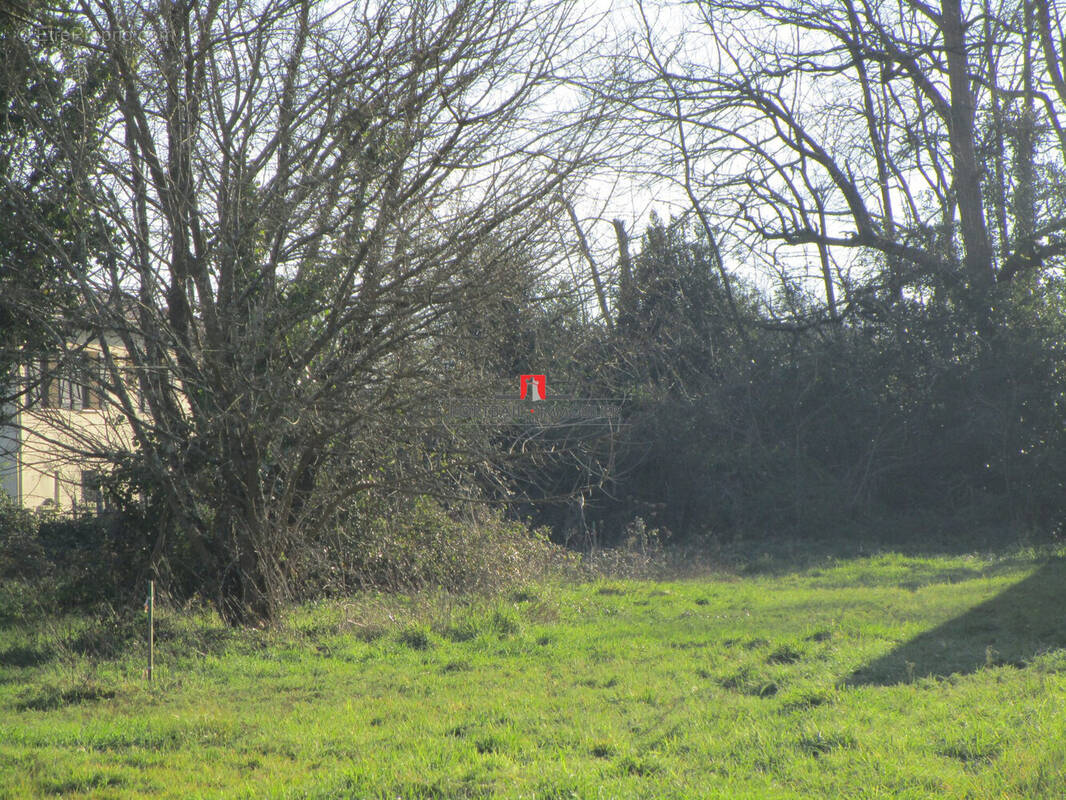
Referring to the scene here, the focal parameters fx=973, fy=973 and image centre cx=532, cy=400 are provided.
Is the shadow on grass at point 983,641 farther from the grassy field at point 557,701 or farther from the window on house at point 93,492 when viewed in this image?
the window on house at point 93,492

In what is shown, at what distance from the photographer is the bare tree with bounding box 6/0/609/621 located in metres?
8.48

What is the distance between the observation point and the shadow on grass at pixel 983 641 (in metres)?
7.21

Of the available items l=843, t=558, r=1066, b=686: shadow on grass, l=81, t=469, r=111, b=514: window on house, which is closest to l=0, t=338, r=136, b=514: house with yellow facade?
l=81, t=469, r=111, b=514: window on house

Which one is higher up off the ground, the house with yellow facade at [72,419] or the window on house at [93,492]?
the house with yellow facade at [72,419]

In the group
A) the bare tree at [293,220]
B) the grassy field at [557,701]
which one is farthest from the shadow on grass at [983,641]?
the bare tree at [293,220]

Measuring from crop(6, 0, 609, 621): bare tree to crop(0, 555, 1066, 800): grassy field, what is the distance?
1.63 m

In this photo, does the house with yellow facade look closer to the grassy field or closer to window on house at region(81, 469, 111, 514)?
window on house at region(81, 469, 111, 514)

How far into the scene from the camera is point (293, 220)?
8.57 m

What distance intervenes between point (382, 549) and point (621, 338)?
361 centimetres

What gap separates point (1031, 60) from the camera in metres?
19.3

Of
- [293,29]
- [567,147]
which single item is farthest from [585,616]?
[293,29]

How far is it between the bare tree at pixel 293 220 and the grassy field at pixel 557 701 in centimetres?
163

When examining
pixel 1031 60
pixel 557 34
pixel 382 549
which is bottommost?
pixel 382 549

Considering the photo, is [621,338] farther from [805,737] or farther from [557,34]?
[805,737]
